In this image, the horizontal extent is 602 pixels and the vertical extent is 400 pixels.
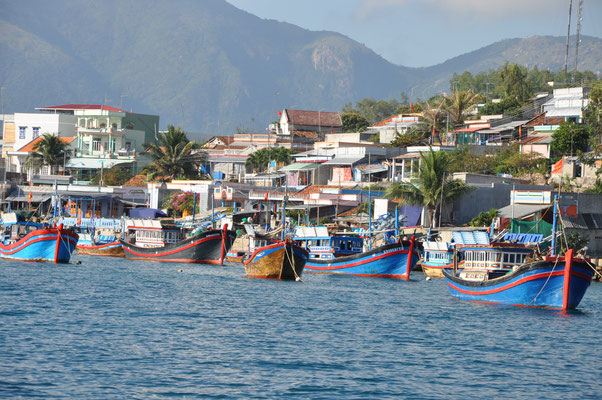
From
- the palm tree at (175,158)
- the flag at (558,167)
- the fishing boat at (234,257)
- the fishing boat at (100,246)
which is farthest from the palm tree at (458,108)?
the fishing boat at (100,246)

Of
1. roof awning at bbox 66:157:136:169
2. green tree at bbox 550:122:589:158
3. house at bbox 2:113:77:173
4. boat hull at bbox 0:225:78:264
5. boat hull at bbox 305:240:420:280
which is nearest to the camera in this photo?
boat hull at bbox 305:240:420:280

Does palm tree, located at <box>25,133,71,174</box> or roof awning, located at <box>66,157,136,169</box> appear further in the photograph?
roof awning, located at <box>66,157,136,169</box>

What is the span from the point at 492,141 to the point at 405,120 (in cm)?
2037

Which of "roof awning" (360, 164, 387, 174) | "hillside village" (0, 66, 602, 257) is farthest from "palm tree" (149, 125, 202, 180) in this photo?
"roof awning" (360, 164, 387, 174)

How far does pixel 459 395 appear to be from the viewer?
72.2ft

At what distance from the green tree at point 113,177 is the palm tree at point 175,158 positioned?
14.6 feet

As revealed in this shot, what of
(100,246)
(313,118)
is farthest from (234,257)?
(313,118)

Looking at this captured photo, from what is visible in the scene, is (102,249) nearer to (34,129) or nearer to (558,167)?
(558,167)

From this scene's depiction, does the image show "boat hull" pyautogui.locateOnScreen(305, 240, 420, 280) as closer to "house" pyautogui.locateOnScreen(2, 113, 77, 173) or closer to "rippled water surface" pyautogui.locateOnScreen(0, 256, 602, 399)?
"rippled water surface" pyautogui.locateOnScreen(0, 256, 602, 399)

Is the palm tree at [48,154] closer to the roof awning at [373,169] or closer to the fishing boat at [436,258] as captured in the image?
the roof awning at [373,169]

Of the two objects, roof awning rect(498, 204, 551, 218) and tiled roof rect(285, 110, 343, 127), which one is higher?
tiled roof rect(285, 110, 343, 127)

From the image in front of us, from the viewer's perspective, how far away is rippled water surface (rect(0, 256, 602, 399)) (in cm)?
2223

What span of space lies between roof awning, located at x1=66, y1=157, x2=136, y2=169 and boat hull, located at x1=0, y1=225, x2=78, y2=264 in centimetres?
4328

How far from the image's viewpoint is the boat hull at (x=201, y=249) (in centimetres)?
5909
